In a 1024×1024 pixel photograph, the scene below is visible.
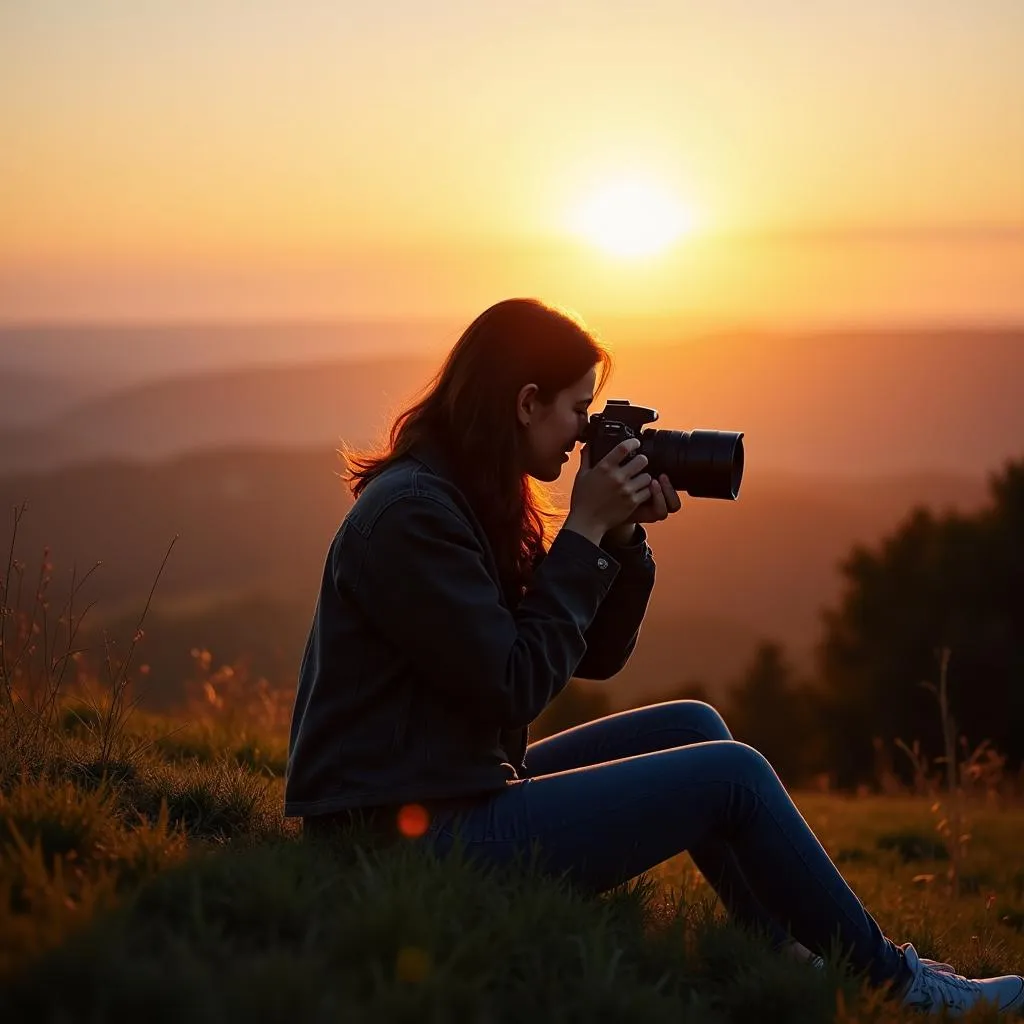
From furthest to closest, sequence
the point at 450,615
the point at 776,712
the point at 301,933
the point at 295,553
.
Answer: the point at 295,553 < the point at 776,712 < the point at 450,615 < the point at 301,933

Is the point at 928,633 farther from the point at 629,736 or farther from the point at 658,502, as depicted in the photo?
the point at 658,502

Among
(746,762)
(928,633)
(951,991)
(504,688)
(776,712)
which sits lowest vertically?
(776,712)

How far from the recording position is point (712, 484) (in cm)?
318

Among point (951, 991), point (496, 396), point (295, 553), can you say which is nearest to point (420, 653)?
point (496, 396)

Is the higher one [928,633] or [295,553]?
[928,633]

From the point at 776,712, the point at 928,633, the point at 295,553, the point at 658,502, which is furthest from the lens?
the point at 295,553

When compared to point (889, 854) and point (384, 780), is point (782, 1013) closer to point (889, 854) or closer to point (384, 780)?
point (384, 780)

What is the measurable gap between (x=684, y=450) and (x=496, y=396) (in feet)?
1.88

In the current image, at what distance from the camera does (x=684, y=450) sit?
10.4ft

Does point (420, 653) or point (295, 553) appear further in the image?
point (295, 553)

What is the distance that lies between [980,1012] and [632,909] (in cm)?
83

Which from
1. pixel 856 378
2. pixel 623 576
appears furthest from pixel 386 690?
pixel 856 378

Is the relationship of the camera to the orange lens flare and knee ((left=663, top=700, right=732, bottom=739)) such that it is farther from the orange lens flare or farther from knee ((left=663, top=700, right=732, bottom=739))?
the orange lens flare

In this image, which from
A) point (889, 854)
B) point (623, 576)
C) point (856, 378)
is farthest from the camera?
point (856, 378)
